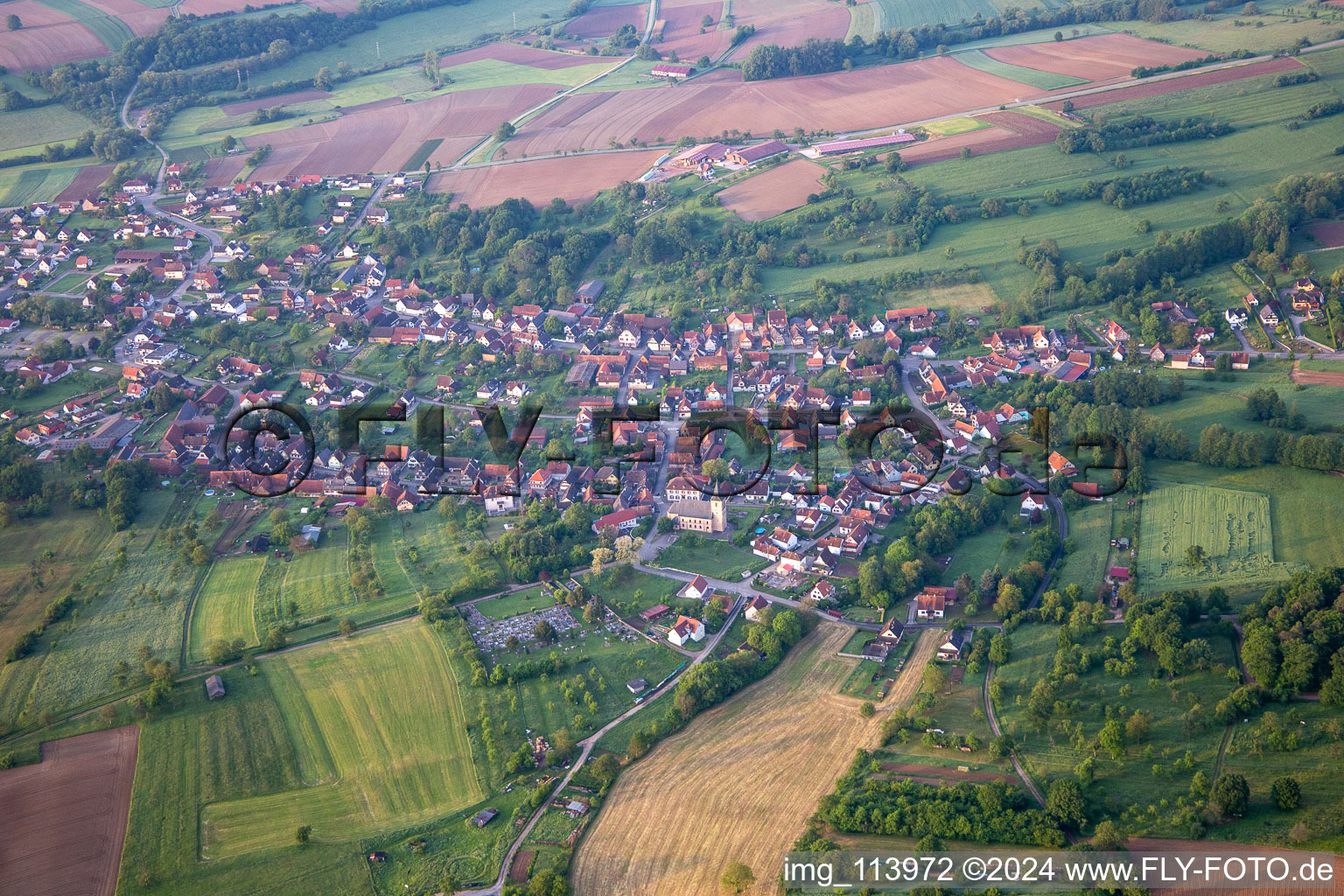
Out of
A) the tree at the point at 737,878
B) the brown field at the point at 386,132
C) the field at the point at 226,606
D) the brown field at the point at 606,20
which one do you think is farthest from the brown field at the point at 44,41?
the tree at the point at 737,878

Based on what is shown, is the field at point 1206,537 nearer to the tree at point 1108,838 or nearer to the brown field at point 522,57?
the tree at point 1108,838

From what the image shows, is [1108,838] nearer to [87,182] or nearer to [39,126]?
[87,182]

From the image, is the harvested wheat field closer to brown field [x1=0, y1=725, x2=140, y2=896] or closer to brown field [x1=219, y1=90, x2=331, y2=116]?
brown field [x1=0, y1=725, x2=140, y2=896]


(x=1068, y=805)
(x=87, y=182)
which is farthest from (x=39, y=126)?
(x=1068, y=805)

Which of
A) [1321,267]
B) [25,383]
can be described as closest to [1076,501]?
[1321,267]

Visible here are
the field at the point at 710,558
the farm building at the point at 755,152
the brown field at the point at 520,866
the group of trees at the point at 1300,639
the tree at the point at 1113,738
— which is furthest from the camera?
the farm building at the point at 755,152

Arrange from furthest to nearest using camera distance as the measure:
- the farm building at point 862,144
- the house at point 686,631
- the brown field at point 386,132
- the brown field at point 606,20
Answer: the brown field at point 606,20
the brown field at point 386,132
the farm building at point 862,144
the house at point 686,631

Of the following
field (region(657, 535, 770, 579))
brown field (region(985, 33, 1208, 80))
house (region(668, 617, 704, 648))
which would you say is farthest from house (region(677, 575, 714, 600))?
brown field (region(985, 33, 1208, 80))
